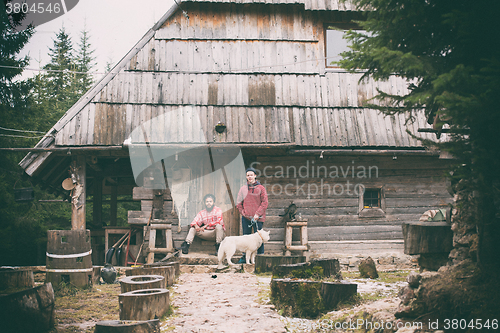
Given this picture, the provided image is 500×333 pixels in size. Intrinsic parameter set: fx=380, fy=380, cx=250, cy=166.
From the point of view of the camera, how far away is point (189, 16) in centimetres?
1070

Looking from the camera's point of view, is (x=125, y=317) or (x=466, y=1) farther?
(x=125, y=317)

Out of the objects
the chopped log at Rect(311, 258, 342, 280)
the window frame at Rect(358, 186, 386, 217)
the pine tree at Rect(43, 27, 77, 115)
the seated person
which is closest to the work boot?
the seated person

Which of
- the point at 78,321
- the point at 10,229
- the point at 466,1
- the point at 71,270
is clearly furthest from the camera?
the point at 10,229

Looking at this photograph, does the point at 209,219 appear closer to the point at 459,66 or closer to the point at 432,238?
the point at 432,238

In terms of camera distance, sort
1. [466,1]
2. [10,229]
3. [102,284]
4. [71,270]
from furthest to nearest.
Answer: [10,229] < [102,284] < [71,270] < [466,1]

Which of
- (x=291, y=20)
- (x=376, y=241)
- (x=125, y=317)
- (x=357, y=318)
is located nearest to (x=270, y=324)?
(x=357, y=318)

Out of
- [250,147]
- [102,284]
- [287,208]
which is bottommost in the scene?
→ [102,284]

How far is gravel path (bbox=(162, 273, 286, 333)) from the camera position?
4.20m

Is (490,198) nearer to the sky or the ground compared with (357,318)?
nearer to the sky

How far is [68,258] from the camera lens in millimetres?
6402

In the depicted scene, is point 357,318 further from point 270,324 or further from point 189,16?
point 189,16

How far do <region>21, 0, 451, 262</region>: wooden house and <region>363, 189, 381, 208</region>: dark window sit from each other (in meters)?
0.05

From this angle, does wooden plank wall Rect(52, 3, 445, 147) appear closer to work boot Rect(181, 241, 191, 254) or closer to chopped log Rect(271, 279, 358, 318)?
work boot Rect(181, 241, 191, 254)

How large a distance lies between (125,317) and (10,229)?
12036 mm
